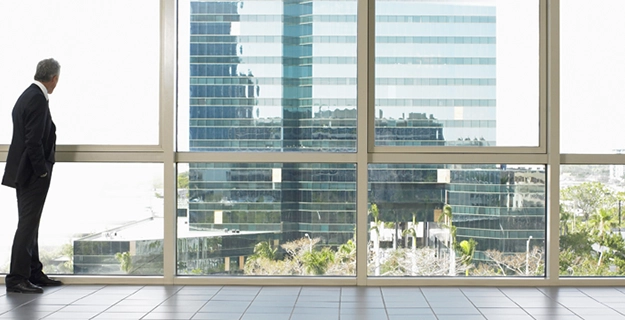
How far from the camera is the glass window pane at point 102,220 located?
179 inches

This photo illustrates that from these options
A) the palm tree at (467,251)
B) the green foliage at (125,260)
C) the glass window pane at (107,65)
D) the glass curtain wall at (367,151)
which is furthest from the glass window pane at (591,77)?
the green foliage at (125,260)

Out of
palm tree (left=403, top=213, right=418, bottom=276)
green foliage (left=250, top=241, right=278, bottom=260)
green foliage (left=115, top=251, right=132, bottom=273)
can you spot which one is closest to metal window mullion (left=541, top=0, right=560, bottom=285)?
palm tree (left=403, top=213, right=418, bottom=276)

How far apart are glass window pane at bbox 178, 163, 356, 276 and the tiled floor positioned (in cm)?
22

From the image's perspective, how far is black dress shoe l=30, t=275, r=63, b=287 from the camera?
4359 mm

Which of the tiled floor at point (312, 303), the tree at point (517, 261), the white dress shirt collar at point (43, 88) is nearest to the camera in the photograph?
the tiled floor at point (312, 303)

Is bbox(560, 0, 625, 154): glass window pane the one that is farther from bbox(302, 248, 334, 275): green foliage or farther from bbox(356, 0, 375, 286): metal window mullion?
bbox(302, 248, 334, 275): green foliage

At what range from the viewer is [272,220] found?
4516 mm

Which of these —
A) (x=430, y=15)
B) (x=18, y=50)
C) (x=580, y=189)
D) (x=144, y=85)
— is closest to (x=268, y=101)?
(x=144, y=85)

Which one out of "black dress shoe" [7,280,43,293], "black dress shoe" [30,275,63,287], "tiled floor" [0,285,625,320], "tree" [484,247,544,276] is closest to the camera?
"tiled floor" [0,285,625,320]

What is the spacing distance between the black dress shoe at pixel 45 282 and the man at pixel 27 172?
11 centimetres

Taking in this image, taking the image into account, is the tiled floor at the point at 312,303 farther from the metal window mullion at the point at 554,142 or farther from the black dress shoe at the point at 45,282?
the metal window mullion at the point at 554,142

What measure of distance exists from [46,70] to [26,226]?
916 millimetres

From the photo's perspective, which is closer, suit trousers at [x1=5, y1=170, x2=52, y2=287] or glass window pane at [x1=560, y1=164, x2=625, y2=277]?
suit trousers at [x1=5, y1=170, x2=52, y2=287]

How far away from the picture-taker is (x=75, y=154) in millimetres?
4516
